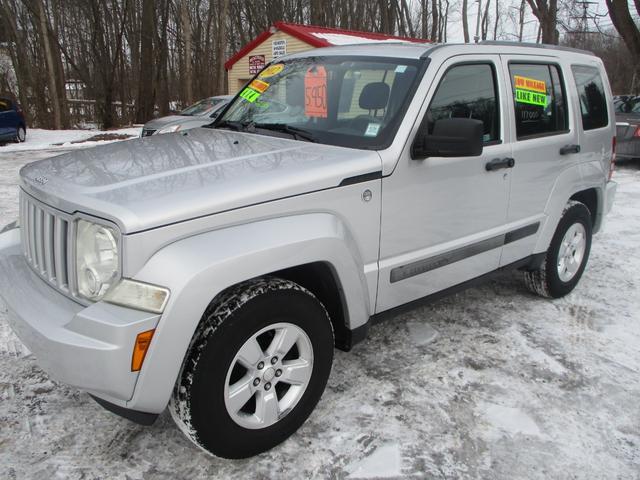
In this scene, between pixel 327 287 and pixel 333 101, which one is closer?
pixel 327 287

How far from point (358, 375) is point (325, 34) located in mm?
16547

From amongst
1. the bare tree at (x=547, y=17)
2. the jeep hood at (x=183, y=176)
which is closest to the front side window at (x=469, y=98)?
the jeep hood at (x=183, y=176)

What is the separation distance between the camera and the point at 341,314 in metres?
2.67

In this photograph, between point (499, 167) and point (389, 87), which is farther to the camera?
point (499, 167)

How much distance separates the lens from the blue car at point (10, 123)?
1450cm

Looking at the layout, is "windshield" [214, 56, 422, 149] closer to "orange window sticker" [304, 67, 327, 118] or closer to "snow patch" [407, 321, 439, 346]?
"orange window sticker" [304, 67, 327, 118]

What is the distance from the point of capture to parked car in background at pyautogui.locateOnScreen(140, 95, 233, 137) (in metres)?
11.2

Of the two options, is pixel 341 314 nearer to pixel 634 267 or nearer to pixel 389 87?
pixel 389 87

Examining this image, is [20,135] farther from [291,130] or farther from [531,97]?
[531,97]

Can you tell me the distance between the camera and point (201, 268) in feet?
6.53

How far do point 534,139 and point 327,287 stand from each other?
1.96 metres

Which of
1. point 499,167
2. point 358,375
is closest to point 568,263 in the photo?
point 499,167

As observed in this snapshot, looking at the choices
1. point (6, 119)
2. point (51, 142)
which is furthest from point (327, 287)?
point (51, 142)

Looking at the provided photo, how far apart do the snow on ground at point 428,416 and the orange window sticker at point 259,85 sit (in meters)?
1.84
